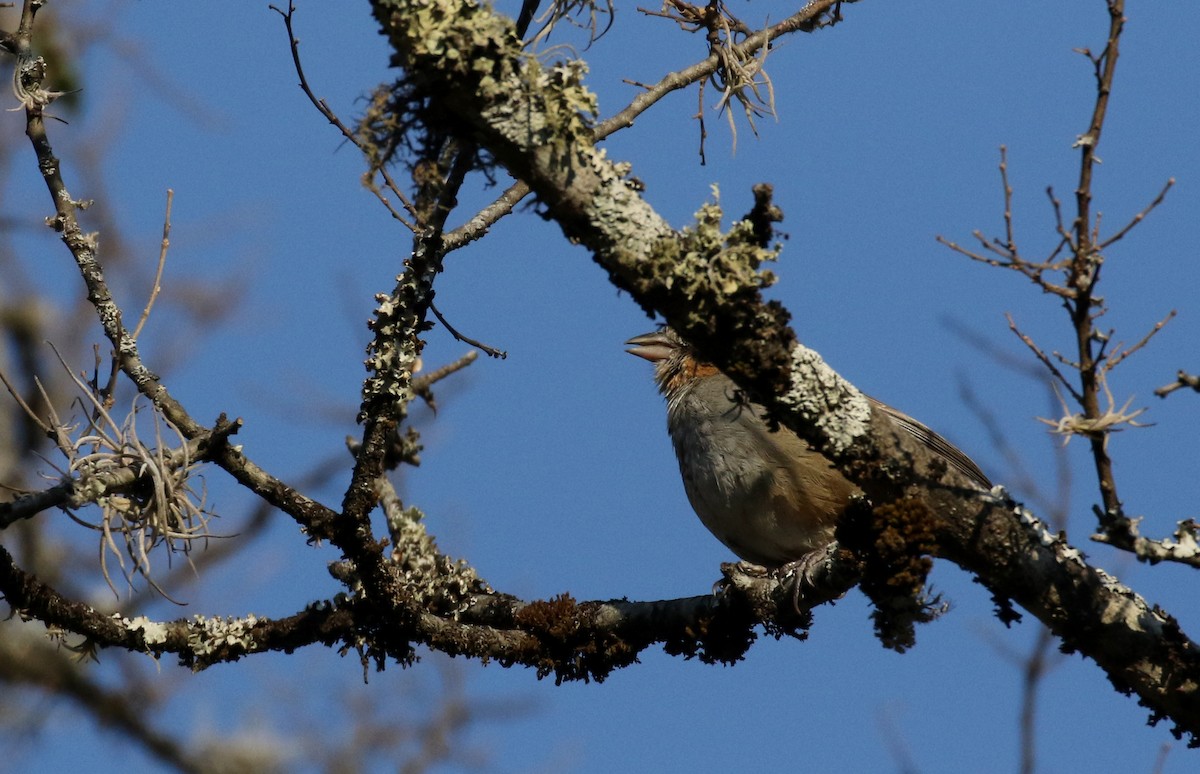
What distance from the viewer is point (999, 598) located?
3500 millimetres

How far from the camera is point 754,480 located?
5.24 metres

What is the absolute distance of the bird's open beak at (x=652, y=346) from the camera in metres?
6.75

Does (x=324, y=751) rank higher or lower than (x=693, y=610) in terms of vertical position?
higher

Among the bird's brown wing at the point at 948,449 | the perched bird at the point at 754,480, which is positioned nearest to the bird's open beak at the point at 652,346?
the perched bird at the point at 754,480

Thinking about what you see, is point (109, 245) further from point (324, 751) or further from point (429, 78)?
point (429, 78)

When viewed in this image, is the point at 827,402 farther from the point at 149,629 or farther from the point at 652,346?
the point at 652,346

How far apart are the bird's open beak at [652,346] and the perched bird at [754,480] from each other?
822 mm

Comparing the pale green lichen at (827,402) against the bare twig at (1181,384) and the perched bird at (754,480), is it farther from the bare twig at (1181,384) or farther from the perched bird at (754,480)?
the perched bird at (754,480)

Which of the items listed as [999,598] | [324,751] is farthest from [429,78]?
[324,751]

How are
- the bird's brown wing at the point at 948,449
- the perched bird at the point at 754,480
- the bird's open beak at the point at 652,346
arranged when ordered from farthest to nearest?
the bird's open beak at the point at 652,346 < the bird's brown wing at the point at 948,449 < the perched bird at the point at 754,480

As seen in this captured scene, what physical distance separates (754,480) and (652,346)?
1.75m

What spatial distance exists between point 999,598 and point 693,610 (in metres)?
1.20

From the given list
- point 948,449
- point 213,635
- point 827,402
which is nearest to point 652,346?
point 948,449

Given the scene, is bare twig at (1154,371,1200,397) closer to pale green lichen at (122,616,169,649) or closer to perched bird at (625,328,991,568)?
perched bird at (625,328,991,568)
